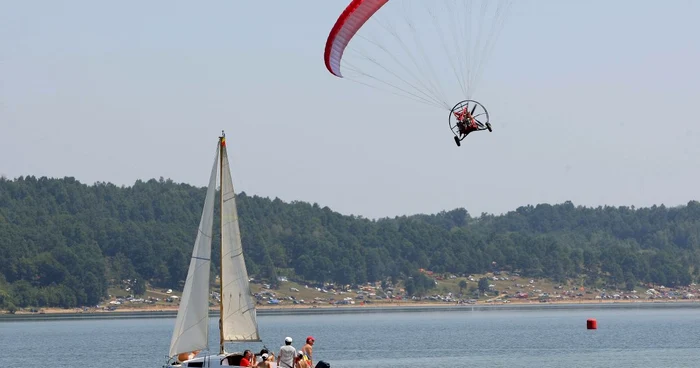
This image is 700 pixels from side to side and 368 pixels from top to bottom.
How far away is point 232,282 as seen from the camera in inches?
1967

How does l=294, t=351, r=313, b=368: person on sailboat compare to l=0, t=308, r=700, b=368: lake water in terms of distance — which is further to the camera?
l=0, t=308, r=700, b=368: lake water

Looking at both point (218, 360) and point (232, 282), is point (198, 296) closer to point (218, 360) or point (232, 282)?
point (232, 282)

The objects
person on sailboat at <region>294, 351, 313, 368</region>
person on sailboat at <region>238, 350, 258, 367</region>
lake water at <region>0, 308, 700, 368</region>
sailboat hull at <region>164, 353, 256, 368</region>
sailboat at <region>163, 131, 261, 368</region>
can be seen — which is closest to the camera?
person on sailboat at <region>294, 351, 313, 368</region>

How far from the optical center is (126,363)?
258ft

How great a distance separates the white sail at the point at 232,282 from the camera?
49.6 m

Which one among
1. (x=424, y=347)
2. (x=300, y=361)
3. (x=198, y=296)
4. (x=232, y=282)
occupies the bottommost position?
(x=300, y=361)

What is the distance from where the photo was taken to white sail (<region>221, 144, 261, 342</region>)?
49.6 m

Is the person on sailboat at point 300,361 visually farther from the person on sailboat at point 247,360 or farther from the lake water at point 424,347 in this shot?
the lake water at point 424,347

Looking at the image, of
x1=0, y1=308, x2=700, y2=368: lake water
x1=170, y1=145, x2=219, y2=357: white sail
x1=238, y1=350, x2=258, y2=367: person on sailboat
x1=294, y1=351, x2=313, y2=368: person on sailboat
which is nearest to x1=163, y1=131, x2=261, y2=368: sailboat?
x1=170, y1=145, x2=219, y2=357: white sail

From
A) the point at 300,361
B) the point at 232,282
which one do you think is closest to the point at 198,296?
the point at 232,282

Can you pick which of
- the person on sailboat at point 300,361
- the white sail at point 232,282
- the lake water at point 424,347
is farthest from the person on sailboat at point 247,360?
the lake water at point 424,347

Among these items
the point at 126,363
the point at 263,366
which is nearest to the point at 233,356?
the point at 263,366

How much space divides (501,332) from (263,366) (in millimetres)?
76967

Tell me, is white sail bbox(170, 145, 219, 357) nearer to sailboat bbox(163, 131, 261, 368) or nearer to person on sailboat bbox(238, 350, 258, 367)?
sailboat bbox(163, 131, 261, 368)
